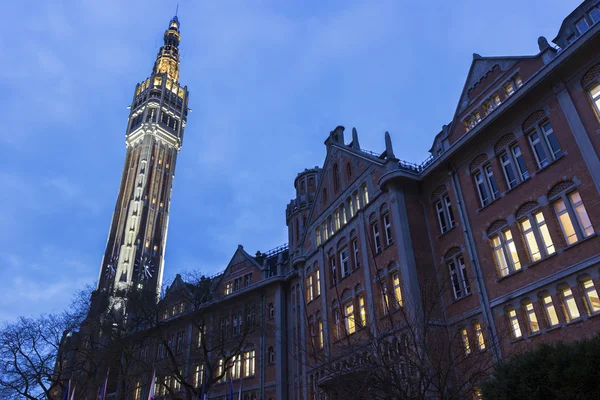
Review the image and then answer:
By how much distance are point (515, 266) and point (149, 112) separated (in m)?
109

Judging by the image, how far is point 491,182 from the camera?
2444 cm

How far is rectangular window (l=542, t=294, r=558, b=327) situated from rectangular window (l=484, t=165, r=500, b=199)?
19.4 feet

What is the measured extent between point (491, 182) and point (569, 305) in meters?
7.59

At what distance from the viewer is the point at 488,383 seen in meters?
11.8

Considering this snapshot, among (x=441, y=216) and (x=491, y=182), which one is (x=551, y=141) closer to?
(x=491, y=182)

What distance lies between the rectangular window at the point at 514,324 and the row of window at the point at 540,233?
1.89 metres

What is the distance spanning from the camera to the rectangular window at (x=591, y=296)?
1807 centimetres

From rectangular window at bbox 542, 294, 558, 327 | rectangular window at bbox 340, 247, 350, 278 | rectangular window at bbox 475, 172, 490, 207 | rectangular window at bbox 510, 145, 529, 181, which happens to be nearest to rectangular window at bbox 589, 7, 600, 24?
rectangular window at bbox 510, 145, 529, 181

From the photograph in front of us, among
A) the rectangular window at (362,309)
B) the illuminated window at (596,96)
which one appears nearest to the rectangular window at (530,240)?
the illuminated window at (596,96)

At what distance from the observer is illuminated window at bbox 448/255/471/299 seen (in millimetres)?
24344

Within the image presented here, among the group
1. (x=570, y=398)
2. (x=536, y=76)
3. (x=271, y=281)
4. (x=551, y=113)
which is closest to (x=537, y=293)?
(x=551, y=113)

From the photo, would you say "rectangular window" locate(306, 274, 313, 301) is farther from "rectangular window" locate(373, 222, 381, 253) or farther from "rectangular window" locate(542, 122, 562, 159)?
"rectangular window" locate(542, 122, 562, 159)

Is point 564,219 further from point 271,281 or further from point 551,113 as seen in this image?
point 271,281

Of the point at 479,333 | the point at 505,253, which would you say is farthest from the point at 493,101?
the point at 479,333
